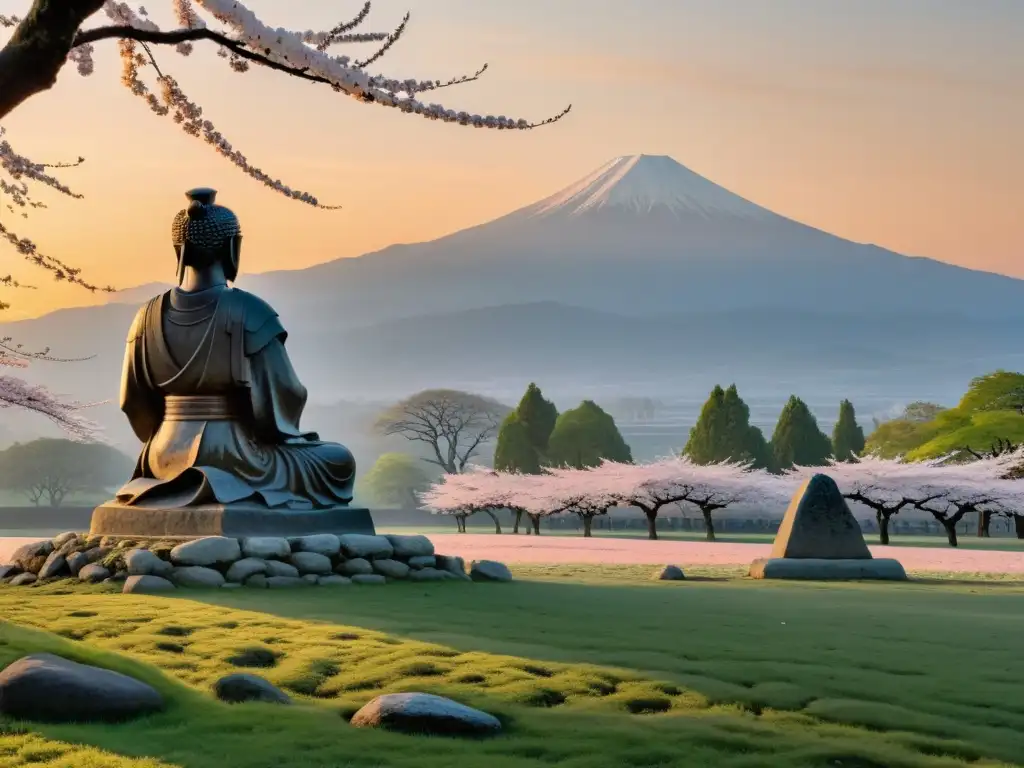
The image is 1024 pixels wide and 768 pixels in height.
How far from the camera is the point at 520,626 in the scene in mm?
11430

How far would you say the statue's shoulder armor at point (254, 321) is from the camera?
54.1 ft

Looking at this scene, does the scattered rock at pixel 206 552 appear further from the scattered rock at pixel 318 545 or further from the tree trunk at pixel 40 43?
the tree trunk at pixel 40 43

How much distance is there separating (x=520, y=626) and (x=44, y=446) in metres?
82.7

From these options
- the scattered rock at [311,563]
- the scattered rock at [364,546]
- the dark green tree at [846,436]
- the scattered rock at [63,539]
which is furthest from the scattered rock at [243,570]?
the dark green tree at [846,436]

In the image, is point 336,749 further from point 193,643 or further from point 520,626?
point 520,626

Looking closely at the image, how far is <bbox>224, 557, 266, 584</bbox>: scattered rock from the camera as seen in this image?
14.7m

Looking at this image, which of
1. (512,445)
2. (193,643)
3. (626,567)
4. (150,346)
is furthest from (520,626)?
(512,445)

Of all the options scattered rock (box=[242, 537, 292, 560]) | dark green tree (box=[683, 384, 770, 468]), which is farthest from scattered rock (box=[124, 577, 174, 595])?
dark green tree (box=[683, 384, 770, 468])

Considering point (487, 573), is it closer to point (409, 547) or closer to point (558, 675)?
point (409, 547)

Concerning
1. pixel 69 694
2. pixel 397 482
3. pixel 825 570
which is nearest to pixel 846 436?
A: pixel 397 482

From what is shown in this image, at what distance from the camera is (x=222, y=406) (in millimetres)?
16547

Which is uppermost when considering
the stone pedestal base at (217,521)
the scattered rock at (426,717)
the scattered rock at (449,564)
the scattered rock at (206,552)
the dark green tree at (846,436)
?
the dark green tree at (846,436)

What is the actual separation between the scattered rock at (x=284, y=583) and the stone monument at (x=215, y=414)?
3.23 ft

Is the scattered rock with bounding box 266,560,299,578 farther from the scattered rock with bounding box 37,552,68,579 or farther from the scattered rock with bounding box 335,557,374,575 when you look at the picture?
the scattered rock with bounding box 37,552,68,579
